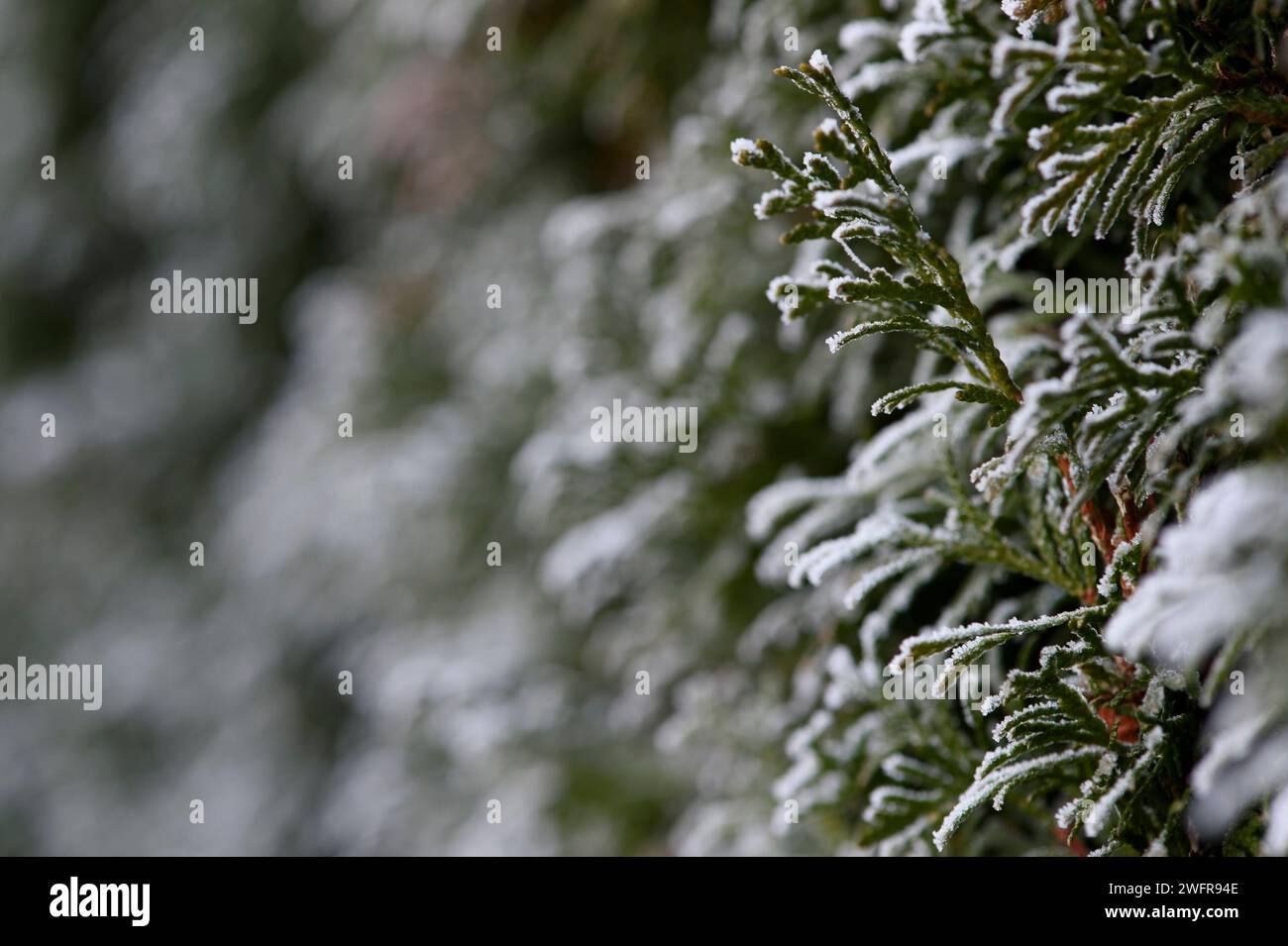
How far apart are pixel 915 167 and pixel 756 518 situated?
47cm

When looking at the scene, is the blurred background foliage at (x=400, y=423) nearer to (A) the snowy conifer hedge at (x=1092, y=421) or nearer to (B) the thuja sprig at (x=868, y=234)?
(A) the snowy conifer hedge at (x=1092, y=421)

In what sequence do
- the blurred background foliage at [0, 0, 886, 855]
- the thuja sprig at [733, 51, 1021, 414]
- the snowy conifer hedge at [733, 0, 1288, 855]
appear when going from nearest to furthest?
the snowy conifer hedge at [733, 0, 1288, 855] → the thuja sprig at [733, 51, 1021, 414] → the blurred background foliage at [0, 0, 886, 855]

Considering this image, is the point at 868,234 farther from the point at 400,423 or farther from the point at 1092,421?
the point at 400,423

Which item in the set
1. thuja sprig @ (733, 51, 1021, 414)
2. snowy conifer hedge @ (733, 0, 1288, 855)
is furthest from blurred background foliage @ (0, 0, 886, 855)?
thuja sprig @ (733, 51, 1021, 414)

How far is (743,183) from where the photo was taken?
1569 millimetres

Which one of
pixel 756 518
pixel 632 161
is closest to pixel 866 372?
pixel 756 518

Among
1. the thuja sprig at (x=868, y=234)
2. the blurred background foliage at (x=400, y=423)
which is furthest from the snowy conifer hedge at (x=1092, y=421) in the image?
the blurred background foliage at (x=400, y=423)

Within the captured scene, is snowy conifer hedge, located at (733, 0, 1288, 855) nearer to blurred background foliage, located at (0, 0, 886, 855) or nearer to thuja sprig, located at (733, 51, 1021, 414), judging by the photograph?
thuja sprig, located at (733, 51, 1021, 414)

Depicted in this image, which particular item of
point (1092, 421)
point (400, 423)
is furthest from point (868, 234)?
point (400, 423)

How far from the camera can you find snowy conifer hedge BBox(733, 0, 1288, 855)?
0.65 m

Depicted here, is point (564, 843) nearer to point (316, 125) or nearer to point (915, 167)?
point (915, 167)

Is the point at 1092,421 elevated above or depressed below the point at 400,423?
below

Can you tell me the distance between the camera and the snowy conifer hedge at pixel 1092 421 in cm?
65

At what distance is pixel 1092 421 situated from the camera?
772mm
